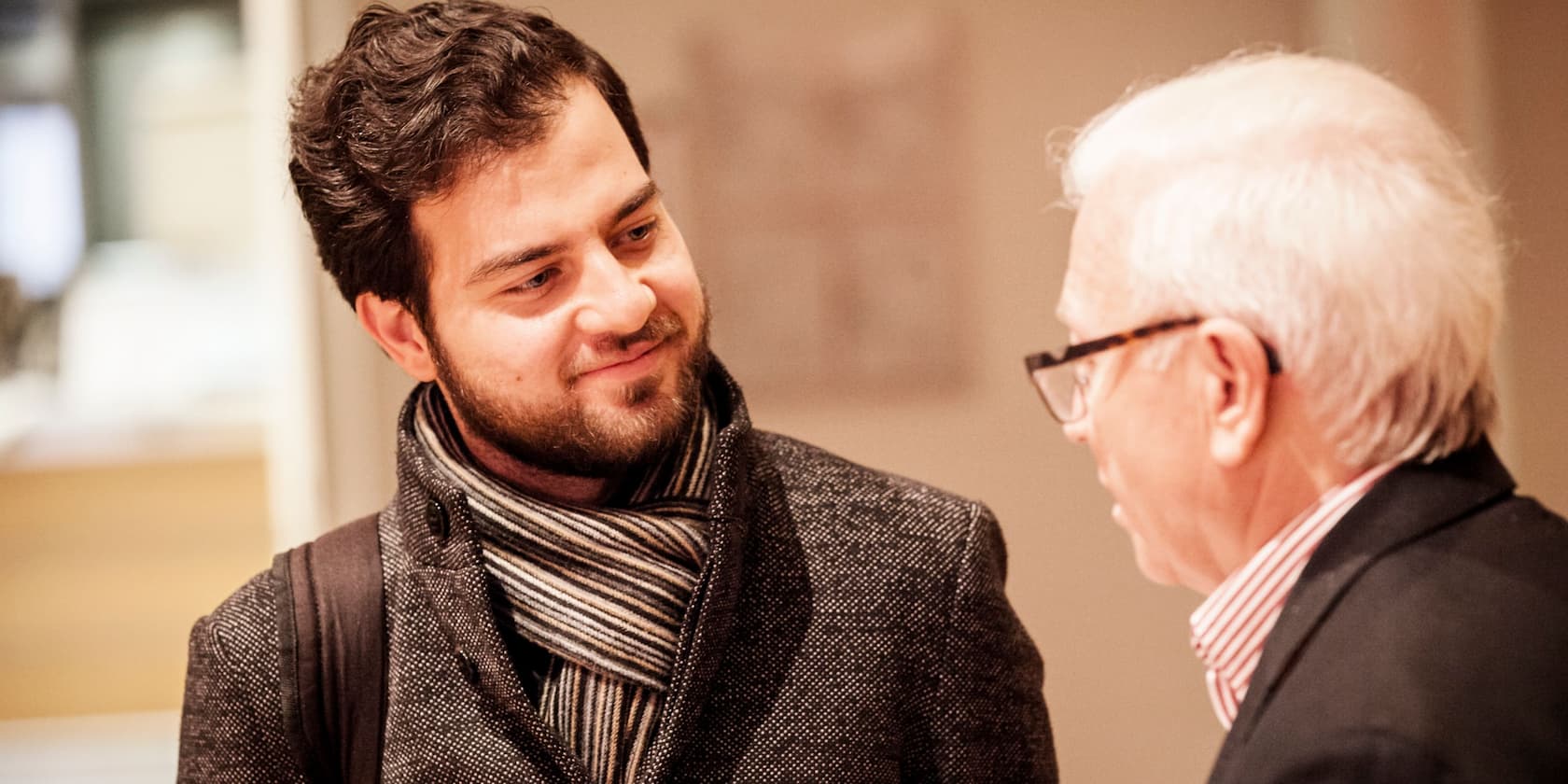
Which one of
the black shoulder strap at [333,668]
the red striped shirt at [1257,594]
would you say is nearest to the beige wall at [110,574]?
the black shoulder strap at [333,668]

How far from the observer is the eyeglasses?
115 cm

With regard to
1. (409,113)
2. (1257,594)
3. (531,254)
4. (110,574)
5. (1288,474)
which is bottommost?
(110,574)

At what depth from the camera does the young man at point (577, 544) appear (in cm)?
154

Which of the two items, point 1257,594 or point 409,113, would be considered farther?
point 409,113

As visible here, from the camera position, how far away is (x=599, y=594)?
5.12ft

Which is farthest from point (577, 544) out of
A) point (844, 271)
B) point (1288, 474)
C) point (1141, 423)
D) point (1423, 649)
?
point (844, 271)

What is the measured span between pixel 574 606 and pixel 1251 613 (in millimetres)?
735

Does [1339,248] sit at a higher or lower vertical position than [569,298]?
higher

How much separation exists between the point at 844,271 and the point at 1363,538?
1.92 meters

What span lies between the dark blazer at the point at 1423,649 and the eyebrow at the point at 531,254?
0.86 metres

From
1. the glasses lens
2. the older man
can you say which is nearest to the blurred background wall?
the glasses lens

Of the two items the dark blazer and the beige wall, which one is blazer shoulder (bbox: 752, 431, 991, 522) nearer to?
the dark blazer

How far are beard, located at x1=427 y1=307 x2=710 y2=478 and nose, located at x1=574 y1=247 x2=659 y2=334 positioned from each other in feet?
0.12

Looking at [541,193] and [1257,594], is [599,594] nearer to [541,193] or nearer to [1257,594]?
[541,193]
